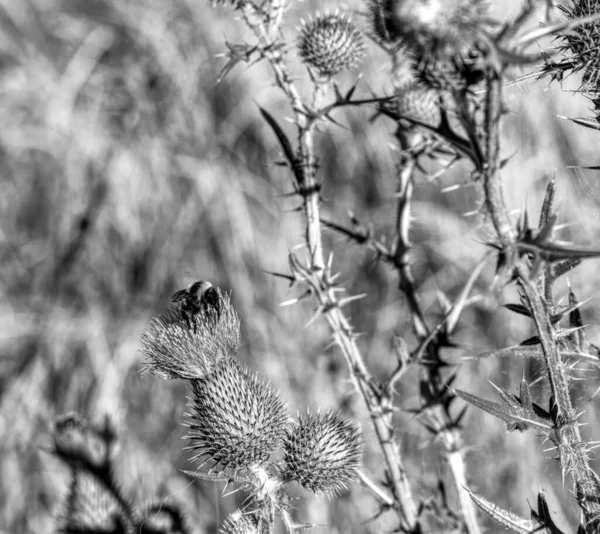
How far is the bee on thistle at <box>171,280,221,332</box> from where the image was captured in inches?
65.8

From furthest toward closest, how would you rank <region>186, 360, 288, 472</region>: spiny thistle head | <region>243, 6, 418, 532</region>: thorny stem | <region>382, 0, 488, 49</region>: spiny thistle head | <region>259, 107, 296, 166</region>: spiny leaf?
<region>259, 107, 296, 166</region>: spiny leaf, <region>243, 6, 418, 532</region>: thorny stem, <region>186, 360, 288, 472</region>: spiny thistle head, <region>382, 0, 488, 49</region>: spiny thistle head

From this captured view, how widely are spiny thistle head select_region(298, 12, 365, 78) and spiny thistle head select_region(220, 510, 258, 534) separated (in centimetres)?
127

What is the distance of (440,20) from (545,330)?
617mm

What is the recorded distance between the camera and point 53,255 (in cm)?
496

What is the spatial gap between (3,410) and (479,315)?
322 centimetres

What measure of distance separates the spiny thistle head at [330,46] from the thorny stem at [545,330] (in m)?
0.86

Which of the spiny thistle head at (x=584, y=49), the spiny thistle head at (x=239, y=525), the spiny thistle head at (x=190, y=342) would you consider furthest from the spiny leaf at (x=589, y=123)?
the spiny thistle head at (x=239, y=525)

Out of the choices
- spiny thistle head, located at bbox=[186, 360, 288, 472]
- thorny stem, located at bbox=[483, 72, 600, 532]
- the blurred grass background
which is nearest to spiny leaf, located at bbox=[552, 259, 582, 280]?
thorny stem, located at bbox=[483, 72, 600, 532]

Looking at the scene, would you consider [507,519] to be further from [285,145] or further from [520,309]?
[285,145]

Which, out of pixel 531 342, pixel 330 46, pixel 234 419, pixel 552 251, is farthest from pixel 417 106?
pixel 234 419

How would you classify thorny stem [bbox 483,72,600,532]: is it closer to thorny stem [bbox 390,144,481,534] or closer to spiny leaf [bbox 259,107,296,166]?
thorny stem [bbox 390,144,481,534]

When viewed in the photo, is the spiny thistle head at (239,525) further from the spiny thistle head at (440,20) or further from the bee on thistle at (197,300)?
the spiny thistle head at (440,20)

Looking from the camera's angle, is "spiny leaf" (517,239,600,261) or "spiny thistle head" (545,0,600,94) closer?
"spiny leaf" (517,239,600,261)

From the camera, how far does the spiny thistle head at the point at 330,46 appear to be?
1931mm
